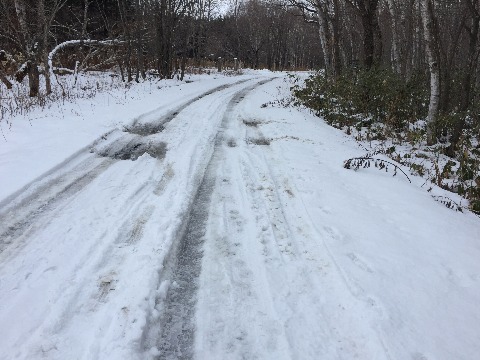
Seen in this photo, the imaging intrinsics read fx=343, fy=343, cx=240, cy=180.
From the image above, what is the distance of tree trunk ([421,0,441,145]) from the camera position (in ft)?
23.6

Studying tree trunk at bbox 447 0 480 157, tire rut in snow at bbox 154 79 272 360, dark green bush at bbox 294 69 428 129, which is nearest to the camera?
tire rut in snow at bbox 154 79 272 360

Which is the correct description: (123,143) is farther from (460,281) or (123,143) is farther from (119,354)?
(460,281)

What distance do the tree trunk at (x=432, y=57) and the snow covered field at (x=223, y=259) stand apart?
287cm

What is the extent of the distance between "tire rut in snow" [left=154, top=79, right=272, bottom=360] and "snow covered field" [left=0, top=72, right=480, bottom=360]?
0.01 m

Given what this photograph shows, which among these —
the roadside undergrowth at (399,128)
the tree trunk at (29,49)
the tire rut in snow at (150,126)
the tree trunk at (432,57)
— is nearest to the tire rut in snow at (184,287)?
the roadside undergrowth at (399,128)

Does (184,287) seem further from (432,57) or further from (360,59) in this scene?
(360,59)

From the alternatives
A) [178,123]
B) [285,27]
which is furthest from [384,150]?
[285,27]

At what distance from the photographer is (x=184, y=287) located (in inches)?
117

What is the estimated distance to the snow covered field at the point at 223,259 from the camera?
248cm

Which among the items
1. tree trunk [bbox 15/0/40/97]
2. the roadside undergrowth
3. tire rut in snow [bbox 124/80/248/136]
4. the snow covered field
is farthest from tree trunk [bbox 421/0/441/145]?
tree trunk [bbox 15/0/40/97]

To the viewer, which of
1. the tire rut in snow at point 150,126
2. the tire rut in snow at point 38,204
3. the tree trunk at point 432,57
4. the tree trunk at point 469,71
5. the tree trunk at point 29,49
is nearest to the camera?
the tire rut in snow at point 38,204

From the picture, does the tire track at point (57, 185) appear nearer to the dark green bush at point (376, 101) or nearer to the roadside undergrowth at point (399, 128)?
the roadside undergrowth at point (399, 128)

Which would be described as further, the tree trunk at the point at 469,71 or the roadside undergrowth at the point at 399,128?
the tree trunk at the point at 469,71

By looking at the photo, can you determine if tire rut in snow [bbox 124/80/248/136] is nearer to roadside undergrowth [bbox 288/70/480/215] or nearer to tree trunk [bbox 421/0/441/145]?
roadside undergrowth [bbox 288/70/480/215]
